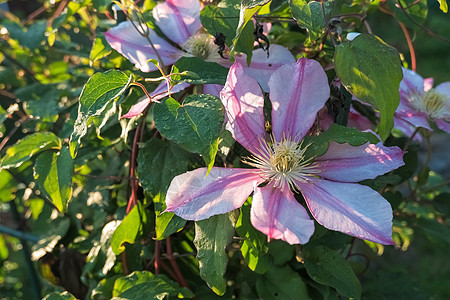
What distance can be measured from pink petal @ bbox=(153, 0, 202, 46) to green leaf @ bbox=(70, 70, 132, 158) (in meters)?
0.19

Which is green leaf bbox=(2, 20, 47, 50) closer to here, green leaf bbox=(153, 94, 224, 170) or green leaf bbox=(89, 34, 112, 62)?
green leaf bbox=(89, 34, 112, 62)

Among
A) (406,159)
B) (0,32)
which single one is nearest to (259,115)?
(406,159)

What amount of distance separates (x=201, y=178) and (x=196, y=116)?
75 mm

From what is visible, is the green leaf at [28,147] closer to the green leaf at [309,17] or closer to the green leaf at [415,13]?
the green leaf at [309,17]

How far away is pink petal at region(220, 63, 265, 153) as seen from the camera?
2.00 ft

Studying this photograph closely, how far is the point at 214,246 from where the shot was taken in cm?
64

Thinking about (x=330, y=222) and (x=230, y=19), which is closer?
(x=330, y=222)

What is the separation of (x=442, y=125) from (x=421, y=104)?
0.06m

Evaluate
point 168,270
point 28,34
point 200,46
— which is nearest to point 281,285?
point 168,270

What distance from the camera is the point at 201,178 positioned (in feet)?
2.02

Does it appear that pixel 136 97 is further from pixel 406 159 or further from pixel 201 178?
pixel 406 159

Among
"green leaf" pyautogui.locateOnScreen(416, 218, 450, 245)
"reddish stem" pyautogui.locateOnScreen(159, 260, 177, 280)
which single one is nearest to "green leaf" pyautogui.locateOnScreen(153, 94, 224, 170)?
"reddish stem" pyautogui.locateOnScreen(159, 260, 177, 280)

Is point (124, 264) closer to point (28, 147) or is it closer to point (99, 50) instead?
point (28, 147)

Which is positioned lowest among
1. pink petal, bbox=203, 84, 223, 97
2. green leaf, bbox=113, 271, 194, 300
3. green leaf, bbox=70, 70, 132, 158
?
green leaf, bbox=113, 271, 194, 300
